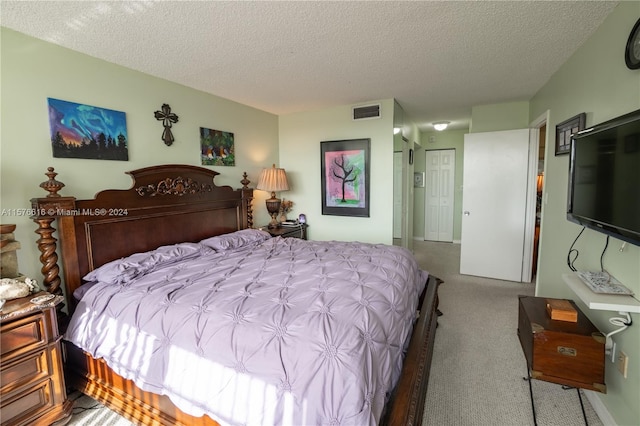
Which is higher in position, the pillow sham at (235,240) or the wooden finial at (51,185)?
the wooden finial at (51,185)

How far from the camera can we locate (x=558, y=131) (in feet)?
9.18

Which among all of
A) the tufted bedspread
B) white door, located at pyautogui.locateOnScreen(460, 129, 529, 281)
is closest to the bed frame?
the tufted bedspread

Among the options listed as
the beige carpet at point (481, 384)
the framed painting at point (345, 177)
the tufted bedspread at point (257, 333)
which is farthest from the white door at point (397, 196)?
the tufted bedspread at point (257, 333)

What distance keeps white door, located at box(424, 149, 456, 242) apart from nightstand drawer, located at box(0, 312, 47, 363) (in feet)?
21.1

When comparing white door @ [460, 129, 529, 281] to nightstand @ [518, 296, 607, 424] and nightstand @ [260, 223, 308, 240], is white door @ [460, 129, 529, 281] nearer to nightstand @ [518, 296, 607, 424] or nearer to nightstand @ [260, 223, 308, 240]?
nightstand @ [260, 223, 308, 240]

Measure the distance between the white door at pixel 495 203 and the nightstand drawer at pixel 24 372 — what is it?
4.54m

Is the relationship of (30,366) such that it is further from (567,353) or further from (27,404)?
(567,353)

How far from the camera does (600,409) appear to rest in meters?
1.77

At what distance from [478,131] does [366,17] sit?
10.3 ft

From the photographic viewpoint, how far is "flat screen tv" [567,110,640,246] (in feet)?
4.53

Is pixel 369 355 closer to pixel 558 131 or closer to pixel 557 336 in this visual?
pixel 557 336

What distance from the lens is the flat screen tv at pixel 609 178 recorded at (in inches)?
54.4

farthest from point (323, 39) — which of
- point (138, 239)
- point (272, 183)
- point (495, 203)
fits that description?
point (495, 203)

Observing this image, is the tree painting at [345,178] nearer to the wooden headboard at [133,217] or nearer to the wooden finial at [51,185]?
the wooden headboard at [133,217]
